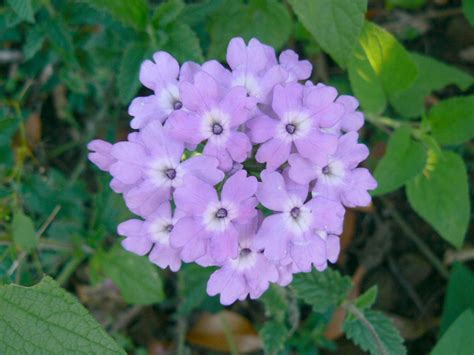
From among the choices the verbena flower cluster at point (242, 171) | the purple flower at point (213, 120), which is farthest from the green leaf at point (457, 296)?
the purple flower at point (213, 120)

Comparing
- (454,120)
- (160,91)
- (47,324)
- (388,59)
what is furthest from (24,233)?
(454,120)

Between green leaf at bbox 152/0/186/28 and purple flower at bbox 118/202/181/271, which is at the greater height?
green leaf at bbox 152/0/186/28

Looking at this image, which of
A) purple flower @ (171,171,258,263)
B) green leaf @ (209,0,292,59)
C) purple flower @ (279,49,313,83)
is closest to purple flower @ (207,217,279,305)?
purple flower @ (171,171,258,263)

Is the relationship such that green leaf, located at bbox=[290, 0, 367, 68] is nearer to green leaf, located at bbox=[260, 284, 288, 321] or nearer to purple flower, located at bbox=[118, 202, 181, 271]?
purple flower, located at bbox=[118, 202, 181, 271]

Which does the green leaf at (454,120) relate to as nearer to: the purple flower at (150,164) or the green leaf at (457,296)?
the green leaf at (457,296)

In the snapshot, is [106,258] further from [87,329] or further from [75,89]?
[87,329]

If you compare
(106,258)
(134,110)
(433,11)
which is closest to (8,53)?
(106,258)
